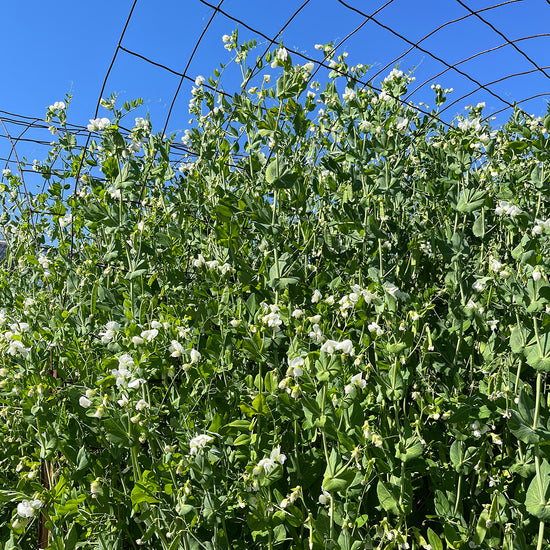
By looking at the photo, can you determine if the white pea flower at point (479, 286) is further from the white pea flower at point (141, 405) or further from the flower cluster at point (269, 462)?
the white pea flower at point (141, 405)

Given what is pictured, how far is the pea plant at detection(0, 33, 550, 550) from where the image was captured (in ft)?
5.18

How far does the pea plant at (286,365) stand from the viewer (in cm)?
158

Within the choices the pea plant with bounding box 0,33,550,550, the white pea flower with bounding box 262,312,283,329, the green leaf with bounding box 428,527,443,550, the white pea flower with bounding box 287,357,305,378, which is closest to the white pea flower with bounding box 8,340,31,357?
the pea plant with bounding box 0,33,550,550

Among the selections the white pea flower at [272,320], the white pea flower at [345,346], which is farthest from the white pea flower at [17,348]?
the white pea flower at [345,346]

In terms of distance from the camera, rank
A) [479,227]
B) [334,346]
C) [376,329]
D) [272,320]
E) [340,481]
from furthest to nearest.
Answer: [479,227] → [376,329] → [272,320] → [334,346] → [340,481]

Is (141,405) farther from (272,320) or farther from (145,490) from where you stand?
(272,320)

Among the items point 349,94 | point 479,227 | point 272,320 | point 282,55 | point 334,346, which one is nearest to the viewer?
point 334,346

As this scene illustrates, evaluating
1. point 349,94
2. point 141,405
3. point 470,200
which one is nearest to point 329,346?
point 141,405

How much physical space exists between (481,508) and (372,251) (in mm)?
1007

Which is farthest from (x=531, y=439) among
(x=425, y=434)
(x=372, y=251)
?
(x=372, y=251)

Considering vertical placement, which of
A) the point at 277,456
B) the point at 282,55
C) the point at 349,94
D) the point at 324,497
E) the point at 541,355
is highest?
the point at 349,94

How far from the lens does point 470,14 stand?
13.4 ft

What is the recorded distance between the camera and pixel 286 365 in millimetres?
1973

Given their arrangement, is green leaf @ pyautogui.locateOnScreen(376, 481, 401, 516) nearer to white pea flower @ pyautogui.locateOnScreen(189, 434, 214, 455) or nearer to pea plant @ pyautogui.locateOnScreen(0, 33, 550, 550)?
pea plant @ pyautogui.locateOnScreen(0, 33, 550, 550)
